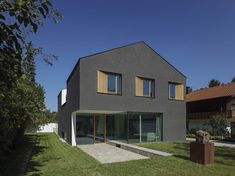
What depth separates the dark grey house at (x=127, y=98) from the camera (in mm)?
20344

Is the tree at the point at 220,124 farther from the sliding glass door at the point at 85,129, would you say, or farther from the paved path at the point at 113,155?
the paved path at the point at 113,155

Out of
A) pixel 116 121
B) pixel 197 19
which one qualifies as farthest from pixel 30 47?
pixel 116 121

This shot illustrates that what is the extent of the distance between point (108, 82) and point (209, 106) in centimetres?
2394

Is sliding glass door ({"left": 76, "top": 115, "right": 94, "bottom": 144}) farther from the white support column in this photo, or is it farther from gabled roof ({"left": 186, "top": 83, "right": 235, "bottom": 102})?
gabled roof ({"left": 186, "top": 83, "right": 235, "bottom": 102})

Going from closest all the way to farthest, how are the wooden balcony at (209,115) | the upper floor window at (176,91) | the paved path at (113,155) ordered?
the paved path at (113,155)
the upper floor window at (176,91)
the wooden balcony at (209,115)

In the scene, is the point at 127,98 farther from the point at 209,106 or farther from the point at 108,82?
the point at 209,106

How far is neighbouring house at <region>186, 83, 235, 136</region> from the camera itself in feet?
118

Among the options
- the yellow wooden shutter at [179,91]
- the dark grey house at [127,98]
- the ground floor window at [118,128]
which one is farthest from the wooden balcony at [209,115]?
the ground floor window at [118,128]

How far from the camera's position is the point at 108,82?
836 inches

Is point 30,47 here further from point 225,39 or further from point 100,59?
point 225,39

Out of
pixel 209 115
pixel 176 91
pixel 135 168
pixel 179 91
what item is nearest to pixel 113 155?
pixel 135 168

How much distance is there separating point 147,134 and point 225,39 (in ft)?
32.5

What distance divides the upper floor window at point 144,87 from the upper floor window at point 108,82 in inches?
75.4

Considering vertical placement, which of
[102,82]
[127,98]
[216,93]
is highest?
[216,93]
